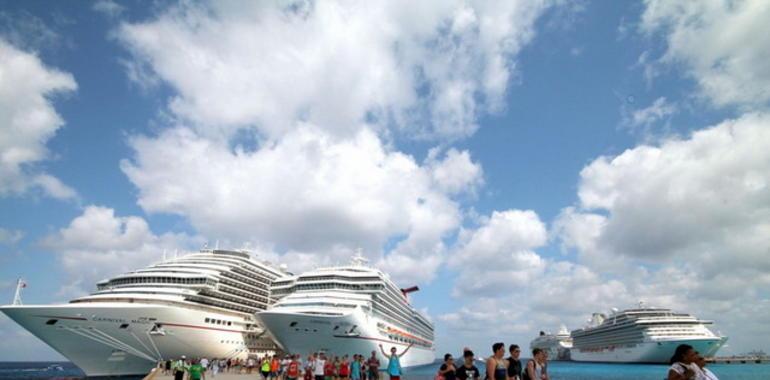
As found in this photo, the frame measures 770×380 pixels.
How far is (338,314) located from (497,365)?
1388 inches

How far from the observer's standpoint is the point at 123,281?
46969 mm

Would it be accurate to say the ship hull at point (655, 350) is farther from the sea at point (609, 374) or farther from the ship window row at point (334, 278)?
the ship window row at point (334, 278)

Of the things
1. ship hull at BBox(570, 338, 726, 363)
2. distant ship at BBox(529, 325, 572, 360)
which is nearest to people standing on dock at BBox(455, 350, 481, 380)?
ship hull at BBox(570, 338, 726, 363)

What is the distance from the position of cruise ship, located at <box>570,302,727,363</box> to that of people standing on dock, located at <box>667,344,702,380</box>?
91.7 metres

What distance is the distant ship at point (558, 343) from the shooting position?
15688 centimetres

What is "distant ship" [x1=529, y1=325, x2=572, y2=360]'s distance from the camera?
515ft

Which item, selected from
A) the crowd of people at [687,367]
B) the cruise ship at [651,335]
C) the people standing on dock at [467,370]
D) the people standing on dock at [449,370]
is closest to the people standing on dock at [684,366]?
the crowd of people at [687,367]

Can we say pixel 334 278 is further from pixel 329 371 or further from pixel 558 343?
pixel 558 343

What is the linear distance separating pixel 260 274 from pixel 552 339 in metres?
137

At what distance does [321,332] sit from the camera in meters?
41.0

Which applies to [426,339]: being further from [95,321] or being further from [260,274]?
[95,321]

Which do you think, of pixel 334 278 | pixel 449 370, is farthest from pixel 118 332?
pixel 449 370

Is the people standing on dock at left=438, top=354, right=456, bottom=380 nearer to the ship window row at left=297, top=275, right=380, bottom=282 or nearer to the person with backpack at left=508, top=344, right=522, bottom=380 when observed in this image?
the person with backpack at left=508, top=344, right=522, bottom=380

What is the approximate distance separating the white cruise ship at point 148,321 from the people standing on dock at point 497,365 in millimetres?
38836
